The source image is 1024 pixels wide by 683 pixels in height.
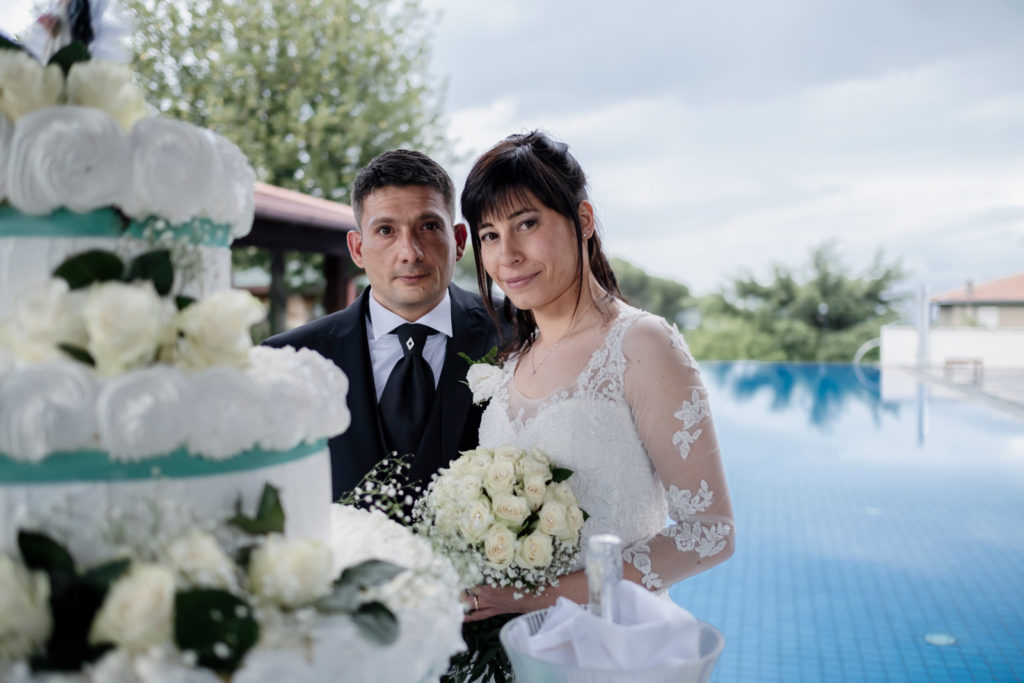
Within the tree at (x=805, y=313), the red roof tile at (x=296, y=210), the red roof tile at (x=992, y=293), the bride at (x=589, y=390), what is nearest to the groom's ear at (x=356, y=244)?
the bride at (x=589, y=390)

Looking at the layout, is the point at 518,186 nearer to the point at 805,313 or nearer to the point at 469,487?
the point at 469,487

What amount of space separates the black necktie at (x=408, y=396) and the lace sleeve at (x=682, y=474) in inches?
41.7

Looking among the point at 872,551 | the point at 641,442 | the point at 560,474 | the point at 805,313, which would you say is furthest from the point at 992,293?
the point at 560,474

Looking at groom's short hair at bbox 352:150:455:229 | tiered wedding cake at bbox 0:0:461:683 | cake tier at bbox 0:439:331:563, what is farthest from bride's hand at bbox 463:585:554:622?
groom's short hair at bbox 352:150:455:229

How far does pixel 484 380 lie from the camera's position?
2.50 metres

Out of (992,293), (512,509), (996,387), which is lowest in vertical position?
(996,387)

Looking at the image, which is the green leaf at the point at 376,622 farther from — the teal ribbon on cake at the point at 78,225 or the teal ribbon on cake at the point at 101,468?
the teal ribbon on cake at the point at 78,225

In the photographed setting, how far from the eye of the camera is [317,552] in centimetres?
107

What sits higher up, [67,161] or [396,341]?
[67,161]

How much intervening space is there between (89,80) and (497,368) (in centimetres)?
153

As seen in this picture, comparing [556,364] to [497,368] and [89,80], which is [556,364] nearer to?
[497,368]

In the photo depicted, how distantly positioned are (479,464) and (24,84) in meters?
1.18

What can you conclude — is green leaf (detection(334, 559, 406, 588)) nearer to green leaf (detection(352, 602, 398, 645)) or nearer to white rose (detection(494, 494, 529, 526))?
green leaf (detection(352, 602, 398, 645))

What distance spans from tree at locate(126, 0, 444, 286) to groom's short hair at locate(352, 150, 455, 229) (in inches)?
493
